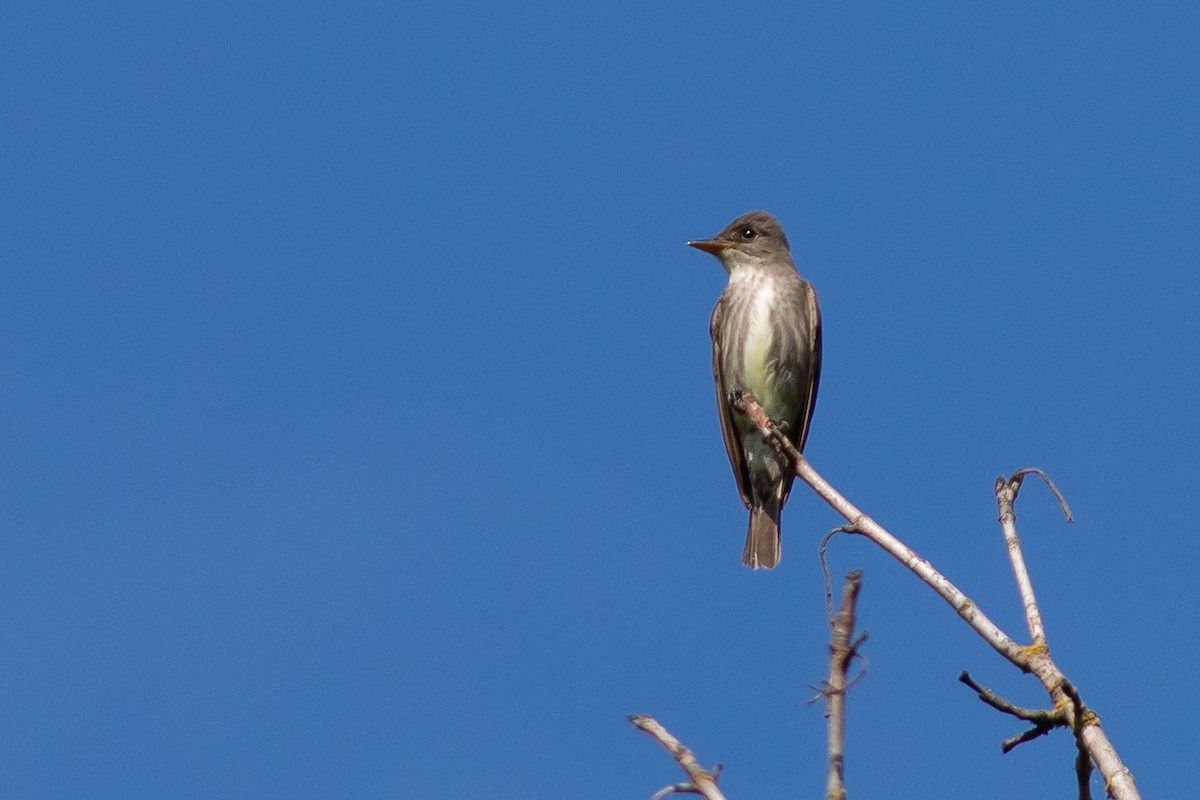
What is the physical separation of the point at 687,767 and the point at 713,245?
8718 mm

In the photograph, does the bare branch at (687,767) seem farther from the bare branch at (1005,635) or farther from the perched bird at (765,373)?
the perched bird at (765,373)

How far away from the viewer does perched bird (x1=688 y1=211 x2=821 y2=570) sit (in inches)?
430

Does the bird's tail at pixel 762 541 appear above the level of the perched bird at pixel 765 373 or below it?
below

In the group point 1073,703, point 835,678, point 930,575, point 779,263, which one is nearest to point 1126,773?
point 1073,703


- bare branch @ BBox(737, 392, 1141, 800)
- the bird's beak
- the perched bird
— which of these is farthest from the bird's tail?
bare branch @ BBox(737, 392, 1141, 800)

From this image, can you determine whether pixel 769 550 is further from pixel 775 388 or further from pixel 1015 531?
pixel 1015 531

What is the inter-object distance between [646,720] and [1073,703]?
2.86ft

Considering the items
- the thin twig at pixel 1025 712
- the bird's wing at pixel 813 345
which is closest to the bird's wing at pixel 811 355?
the bird's wing at pixel 813 345

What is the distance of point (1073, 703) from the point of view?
3160 millimetres

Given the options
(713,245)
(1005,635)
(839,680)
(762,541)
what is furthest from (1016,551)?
(713,245)

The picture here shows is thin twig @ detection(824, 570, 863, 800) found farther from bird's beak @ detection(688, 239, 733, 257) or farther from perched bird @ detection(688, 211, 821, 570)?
bird's beak @ detection(688, 239, 733, 257)

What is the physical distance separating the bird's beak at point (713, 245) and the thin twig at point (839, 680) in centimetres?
853

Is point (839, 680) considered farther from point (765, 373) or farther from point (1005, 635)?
point (765, 373)

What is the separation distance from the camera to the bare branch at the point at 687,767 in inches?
125
